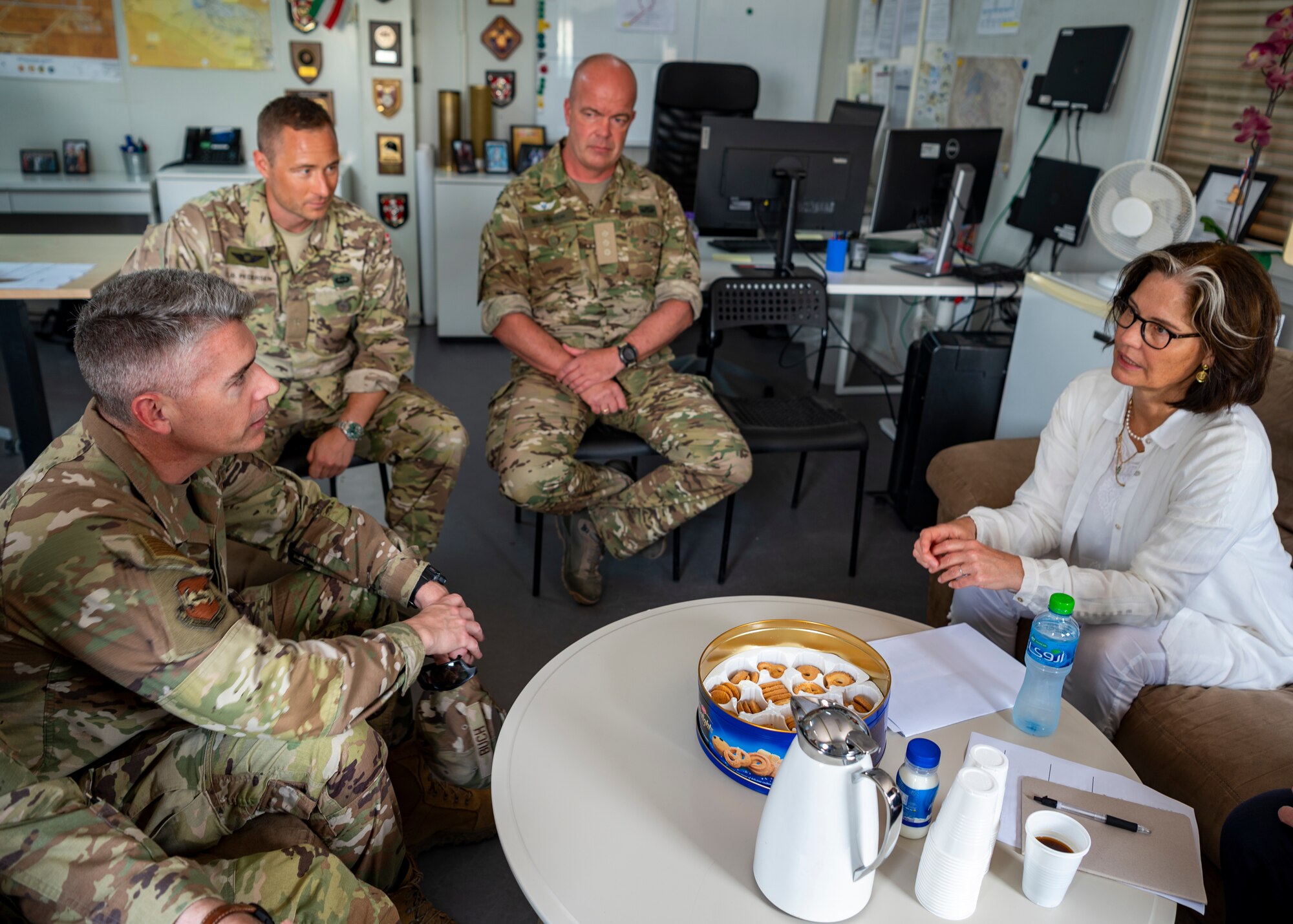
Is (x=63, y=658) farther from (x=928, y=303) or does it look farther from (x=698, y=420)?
(x=928, y=303)

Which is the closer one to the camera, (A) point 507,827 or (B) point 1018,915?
(B) point 1018,915

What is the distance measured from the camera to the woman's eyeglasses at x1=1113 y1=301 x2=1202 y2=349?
157 centimetres

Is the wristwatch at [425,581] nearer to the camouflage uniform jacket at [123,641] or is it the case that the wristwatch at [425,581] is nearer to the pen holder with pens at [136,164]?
the camouflage uniform jacket at [123,641]

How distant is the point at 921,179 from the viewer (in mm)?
3225

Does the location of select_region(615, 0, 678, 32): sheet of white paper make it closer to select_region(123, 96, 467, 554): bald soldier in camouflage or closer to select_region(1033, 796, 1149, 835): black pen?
select_region(123, 96, 467, 554): bald soldier in camouflage

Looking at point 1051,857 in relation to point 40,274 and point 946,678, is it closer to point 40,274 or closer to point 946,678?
point 946,678

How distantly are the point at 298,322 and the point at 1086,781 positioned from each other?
1980 millimetres

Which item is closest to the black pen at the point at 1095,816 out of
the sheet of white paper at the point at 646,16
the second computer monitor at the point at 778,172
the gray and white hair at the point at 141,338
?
the gray and white hair at the point at 141,338

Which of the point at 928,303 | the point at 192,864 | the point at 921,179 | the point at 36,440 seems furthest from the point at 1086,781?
the point at 928,303

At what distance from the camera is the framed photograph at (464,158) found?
4.64 meters

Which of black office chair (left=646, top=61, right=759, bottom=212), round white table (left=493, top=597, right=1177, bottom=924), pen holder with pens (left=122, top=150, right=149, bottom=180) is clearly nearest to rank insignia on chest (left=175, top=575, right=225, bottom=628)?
round white table (left=493, top=597, right=1177, bottom=924)

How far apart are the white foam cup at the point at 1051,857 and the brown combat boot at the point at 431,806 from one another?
0.93 metres

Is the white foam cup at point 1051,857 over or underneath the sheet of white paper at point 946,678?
over

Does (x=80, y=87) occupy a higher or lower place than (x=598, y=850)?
higher
